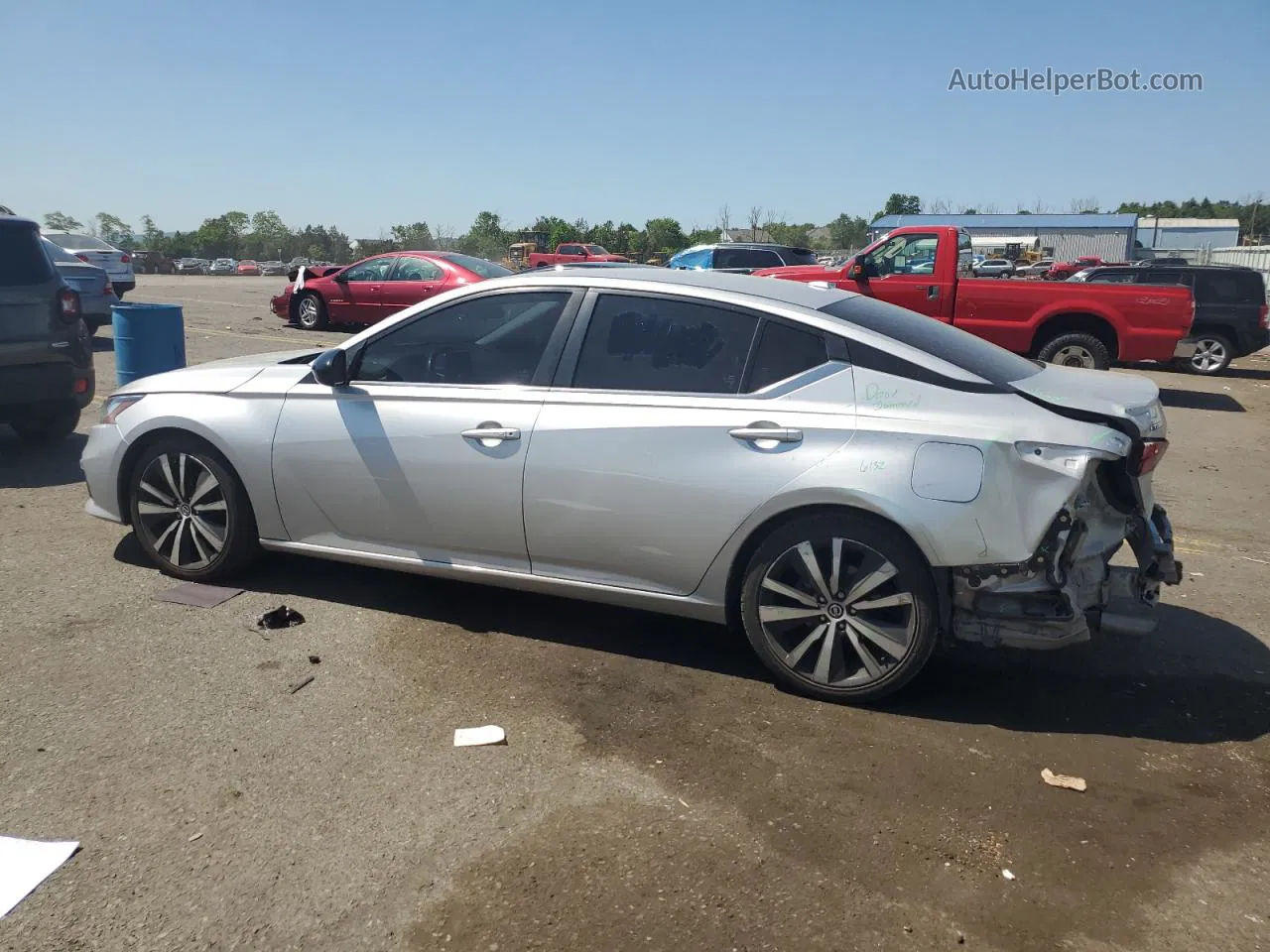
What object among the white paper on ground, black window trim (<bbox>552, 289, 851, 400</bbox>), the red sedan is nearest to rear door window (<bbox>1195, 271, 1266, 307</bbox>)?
the red sedan

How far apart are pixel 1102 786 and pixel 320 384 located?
12.0ft

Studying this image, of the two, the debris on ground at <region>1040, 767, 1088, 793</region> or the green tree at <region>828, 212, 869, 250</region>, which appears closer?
the debris on ground at <region>1040, 767, 1088, 793</region>

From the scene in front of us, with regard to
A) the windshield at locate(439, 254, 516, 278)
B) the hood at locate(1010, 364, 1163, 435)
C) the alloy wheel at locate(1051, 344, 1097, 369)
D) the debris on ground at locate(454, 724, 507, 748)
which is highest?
the windshield at locate(439, 254, 516, 278)

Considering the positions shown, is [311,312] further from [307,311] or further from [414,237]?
[414,237]

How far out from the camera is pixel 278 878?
280cm

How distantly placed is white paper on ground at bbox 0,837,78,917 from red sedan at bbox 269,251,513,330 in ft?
43.7

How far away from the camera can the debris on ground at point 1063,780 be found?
133 inches

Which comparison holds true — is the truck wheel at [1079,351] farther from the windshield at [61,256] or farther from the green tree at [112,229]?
the green tree at [112,229]

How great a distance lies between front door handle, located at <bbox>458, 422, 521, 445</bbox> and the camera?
13.8 feet

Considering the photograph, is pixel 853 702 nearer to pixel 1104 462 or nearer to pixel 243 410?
pixel 1104 462

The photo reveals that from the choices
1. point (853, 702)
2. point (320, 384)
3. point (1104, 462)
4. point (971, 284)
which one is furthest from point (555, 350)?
point (971, 284)

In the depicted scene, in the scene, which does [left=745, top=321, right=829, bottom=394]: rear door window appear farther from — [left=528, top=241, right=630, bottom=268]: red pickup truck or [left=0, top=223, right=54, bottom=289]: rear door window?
[left=528, top=241, right=630, bottom=268]: red pickup truck

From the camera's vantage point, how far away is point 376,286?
55.6 ft

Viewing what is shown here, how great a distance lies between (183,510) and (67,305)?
3.49 meters
